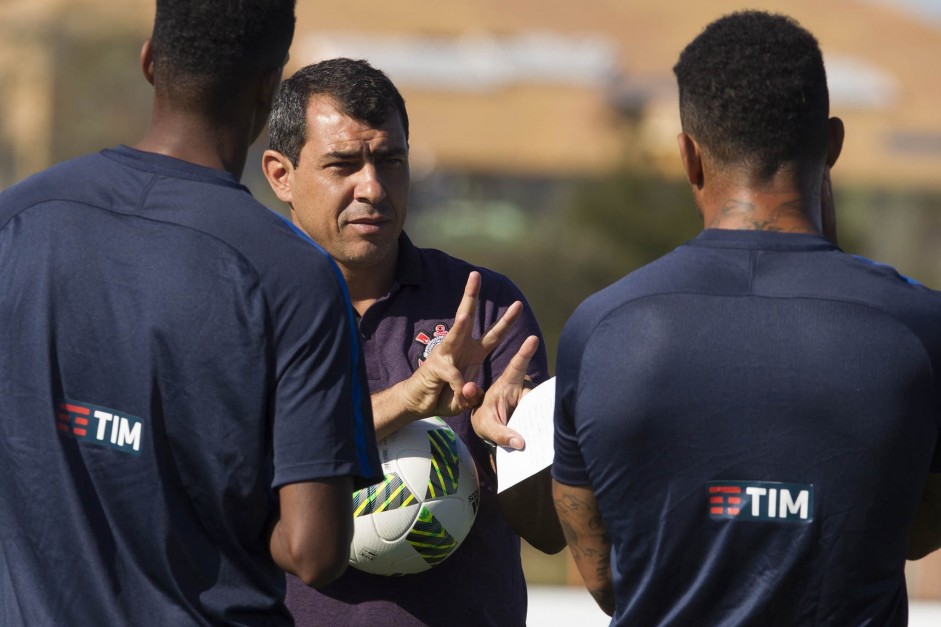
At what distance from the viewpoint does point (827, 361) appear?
9.31 ft

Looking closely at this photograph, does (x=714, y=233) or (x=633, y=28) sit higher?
(x=633, y=28)

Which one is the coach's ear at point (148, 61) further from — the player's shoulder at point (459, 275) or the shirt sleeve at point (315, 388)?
the player's shoulder at point (459, 275)

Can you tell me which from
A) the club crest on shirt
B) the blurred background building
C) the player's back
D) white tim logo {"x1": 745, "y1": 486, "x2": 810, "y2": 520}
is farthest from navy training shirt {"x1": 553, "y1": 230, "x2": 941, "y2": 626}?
the blurred background building

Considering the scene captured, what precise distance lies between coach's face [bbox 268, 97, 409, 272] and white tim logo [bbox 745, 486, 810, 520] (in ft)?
5.84

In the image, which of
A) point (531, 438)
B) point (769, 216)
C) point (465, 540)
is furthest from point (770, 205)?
point (465, 540)

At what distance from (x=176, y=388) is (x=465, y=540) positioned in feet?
4.87

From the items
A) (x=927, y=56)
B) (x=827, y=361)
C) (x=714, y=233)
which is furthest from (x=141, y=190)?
(x=927, y=56)

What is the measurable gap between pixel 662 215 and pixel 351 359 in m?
28.2

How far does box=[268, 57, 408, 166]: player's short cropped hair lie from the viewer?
168 inches

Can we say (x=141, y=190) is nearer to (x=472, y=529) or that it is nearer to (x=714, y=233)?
(x=714, y=233)

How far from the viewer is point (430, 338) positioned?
4211 millimetres

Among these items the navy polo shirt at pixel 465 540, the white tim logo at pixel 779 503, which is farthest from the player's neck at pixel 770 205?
the navy polo shirt at pixel 465 540

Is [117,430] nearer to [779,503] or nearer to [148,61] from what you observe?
[148,61]

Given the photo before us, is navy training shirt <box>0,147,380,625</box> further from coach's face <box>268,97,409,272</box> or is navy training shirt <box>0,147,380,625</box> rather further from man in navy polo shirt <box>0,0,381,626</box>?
coach's face <box>268,97,409,272</box>
